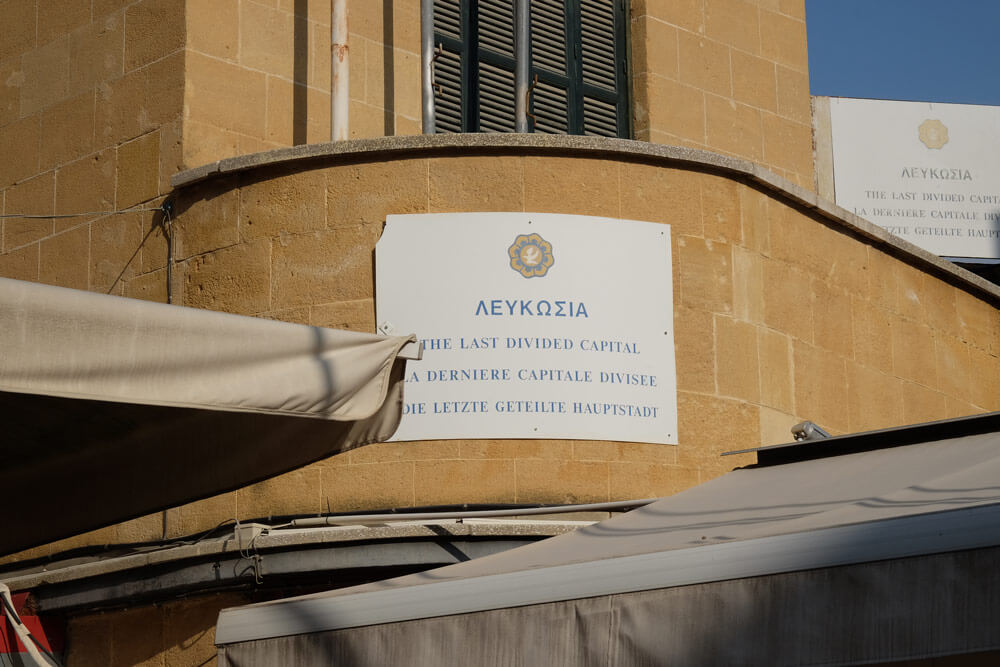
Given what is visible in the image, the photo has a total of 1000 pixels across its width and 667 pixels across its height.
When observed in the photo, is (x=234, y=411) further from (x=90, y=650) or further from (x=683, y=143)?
(x=683, y=143)

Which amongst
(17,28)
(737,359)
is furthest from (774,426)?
(17,28)

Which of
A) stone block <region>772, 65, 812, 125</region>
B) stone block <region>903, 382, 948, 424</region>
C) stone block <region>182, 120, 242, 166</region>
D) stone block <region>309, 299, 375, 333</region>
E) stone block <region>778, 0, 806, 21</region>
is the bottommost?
stone block <region>903, 382, 948, 424</region>

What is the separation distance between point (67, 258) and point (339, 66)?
2181 millimetres

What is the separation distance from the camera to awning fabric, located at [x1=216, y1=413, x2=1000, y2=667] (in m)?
3.59

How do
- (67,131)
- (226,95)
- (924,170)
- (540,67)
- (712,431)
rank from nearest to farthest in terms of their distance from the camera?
1. (712,431)
2. (226,95)
3. (67,131)
4. (540,67)
5. (924,170)

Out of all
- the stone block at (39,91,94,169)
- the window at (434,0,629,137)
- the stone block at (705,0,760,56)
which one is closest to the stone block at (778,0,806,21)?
the stone block at (705,0,760,56)

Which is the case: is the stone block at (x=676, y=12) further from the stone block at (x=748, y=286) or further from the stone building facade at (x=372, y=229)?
the stone block at (x=748, y=286)

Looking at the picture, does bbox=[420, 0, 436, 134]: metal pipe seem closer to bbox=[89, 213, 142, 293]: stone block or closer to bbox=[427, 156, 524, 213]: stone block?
bbox=[427, 156, 524, 213]: stone block

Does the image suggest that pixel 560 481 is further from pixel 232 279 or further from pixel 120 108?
pixel 120 108

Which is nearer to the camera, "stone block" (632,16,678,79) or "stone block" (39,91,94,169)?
"stone block" (39,91,94,169)

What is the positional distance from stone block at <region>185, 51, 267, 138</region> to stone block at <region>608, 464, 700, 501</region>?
3424 millimetres

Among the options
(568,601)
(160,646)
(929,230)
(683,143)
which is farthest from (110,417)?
(929,230)

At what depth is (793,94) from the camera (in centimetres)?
1291

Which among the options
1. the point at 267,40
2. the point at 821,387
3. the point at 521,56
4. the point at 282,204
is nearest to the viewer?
the point at 282,204
